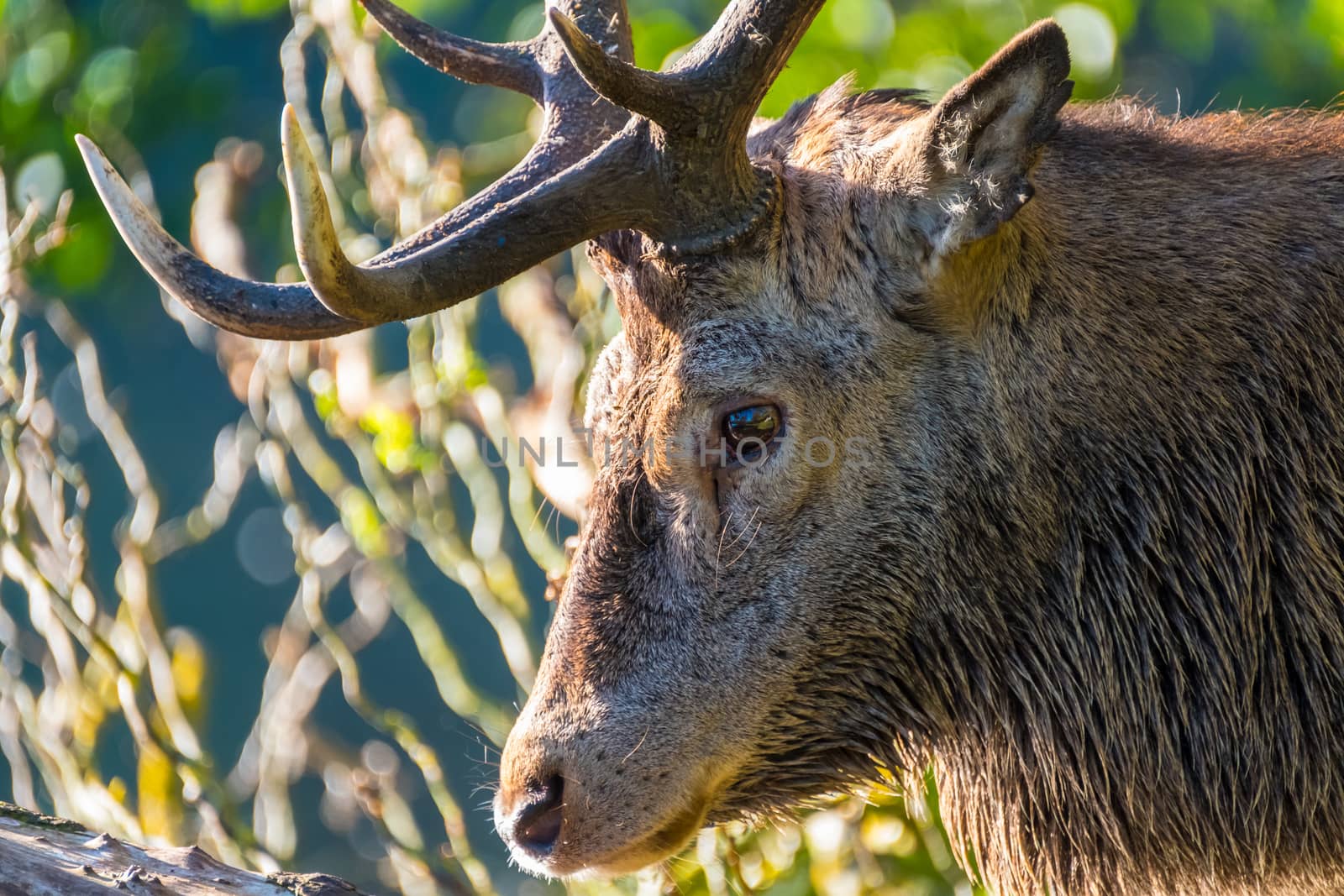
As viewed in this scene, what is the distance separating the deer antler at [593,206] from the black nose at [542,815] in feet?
2.64

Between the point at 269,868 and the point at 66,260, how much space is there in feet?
7.62

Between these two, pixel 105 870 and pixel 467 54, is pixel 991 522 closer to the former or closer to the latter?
pixel 467 54

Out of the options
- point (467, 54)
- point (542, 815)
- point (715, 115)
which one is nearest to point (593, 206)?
point (715, 115)

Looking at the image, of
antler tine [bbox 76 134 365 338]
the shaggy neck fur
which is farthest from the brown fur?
antler tine [bbox 76 134 365 338]

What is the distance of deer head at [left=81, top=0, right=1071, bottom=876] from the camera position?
2.22 metres

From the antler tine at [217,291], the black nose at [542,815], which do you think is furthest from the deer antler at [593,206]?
the black nose at [542,815]

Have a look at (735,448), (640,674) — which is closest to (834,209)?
(735,448)

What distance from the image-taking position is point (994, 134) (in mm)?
2193

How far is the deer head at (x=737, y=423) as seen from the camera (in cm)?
222

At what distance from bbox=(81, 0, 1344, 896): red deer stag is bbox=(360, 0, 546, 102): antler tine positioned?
0.44 m

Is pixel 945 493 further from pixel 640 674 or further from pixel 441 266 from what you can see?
pixel 441 266

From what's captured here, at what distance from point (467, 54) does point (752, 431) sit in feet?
3.40

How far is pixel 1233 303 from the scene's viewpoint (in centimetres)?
237

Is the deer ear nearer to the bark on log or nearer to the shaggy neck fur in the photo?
the shaggy neck fur
